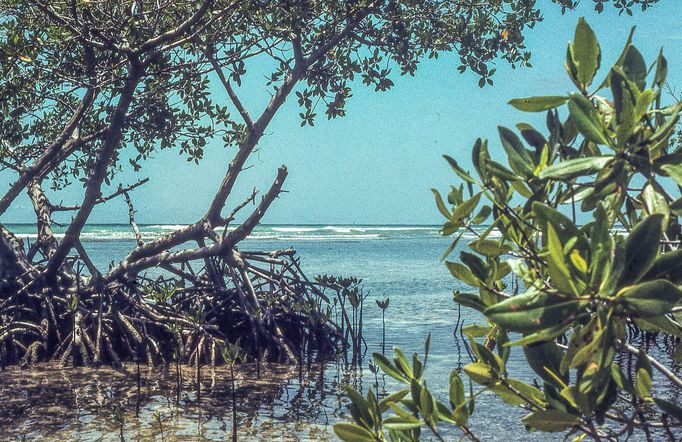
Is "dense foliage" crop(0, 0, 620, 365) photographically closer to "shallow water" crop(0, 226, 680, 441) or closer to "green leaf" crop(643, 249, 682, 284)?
"shallow water" crop(0, 226, 680, 441)

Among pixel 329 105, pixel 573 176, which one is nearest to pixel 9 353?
pixel 329 105

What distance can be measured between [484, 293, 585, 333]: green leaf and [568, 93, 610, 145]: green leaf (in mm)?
283

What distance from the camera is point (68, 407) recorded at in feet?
18.7

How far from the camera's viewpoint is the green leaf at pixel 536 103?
1546mm

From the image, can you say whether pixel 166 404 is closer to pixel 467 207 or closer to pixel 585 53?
pixel 467 207

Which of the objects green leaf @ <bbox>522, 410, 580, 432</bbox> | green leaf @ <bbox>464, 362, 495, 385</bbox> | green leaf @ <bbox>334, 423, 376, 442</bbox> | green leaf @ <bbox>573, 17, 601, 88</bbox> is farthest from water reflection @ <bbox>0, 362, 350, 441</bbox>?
green leaf @ <bbox>573, 17, 601, 88</bbox>

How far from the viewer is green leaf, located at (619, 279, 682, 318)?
1.19 metres

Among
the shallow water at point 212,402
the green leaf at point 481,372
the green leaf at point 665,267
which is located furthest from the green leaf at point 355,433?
the shallow water at point 212,402

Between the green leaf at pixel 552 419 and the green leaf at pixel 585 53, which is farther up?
the green leaf at pixel 585 53

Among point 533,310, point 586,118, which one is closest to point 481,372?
point 533,310

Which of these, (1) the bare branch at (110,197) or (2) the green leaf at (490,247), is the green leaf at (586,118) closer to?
(2) the green leaf at (490,247)

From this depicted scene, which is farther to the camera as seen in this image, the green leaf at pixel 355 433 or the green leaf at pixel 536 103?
the green leaf at pixel 355 433

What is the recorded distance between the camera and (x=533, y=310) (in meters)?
1.26

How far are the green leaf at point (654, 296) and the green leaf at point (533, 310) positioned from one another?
0.08 meters
